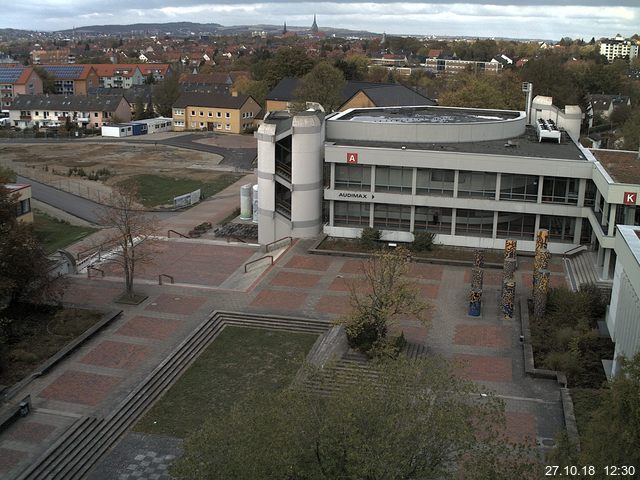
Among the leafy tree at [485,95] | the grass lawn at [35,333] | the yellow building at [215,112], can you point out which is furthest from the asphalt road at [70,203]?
the yellow building at [215,112]

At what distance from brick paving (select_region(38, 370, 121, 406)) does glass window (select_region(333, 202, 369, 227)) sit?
21.0m

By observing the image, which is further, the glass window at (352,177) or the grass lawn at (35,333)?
the glass window at (352,177)

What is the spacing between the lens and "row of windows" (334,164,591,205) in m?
41.1

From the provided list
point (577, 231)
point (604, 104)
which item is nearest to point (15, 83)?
point (604, 104)

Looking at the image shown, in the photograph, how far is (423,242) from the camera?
42.0 meters

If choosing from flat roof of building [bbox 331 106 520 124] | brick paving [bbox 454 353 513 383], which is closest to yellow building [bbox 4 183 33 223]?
flat roof of building [bbox 331 106 520 124]

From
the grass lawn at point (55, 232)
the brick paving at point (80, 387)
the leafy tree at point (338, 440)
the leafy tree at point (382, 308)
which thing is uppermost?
the leafy tree at point (338, 440)

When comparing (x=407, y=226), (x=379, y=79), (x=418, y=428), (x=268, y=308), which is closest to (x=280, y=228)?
(x=407, y=226)

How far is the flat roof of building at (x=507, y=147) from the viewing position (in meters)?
43.0

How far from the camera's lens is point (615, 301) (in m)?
27.8

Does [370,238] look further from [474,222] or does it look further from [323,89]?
[323,89]

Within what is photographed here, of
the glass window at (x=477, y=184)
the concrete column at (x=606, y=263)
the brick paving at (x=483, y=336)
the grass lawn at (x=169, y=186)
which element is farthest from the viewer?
the grass lawn at (x=169, y=186)

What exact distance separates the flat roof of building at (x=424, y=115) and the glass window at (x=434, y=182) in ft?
23.0

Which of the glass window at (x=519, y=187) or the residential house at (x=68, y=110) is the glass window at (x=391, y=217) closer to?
the glass window at (x=519, y=187)
